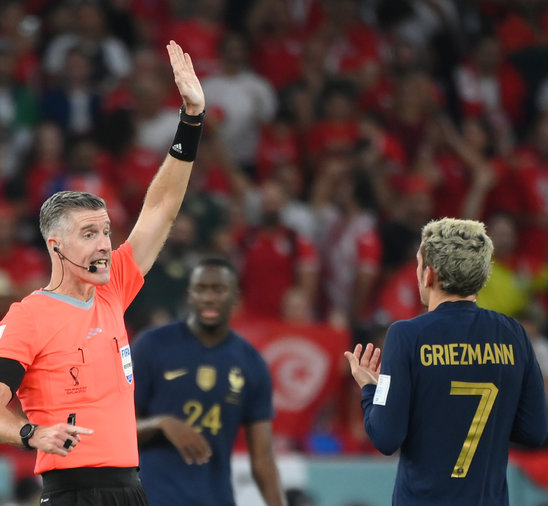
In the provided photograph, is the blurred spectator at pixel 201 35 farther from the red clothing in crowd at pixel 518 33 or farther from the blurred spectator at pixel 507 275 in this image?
the red clothing in crowd at pixel 518 33

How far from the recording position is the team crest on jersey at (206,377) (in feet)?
20.5

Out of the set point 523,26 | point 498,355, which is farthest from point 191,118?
point 523,26

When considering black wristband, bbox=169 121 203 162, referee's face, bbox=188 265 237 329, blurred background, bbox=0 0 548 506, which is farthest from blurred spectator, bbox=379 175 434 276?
black wristband, bbox=169 121 203 162

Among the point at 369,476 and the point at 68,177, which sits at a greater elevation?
the point at 68,177

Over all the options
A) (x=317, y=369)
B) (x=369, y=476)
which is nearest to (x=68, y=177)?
(x=317, y=369)

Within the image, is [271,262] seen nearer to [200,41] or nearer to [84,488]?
[200,41]

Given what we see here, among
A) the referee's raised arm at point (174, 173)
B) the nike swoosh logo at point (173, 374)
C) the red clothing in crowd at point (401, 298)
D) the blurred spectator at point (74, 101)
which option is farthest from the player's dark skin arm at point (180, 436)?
the blurred spectator at point (74, 101)

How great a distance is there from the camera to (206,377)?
20.6ft

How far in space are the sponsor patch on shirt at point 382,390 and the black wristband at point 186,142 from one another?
140 centimetres

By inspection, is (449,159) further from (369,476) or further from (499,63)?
(369,476)

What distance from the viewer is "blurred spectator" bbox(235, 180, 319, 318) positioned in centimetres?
1049

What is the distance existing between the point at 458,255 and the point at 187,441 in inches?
75.4

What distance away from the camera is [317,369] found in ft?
31.4

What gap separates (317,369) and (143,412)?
3.58 metres
